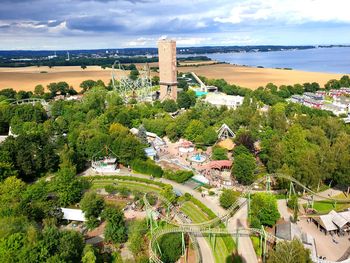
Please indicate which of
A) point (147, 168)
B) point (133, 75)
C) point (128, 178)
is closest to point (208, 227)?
point (147, 168)

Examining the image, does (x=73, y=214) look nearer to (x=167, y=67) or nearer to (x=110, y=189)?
(x=110, y=189)

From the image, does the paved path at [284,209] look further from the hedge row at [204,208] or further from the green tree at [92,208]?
the green tree at [92,208]

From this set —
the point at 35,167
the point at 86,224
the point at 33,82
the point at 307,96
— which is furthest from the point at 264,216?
the point at 33,82

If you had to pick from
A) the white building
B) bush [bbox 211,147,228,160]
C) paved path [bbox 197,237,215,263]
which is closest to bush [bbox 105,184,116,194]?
paved path [bbox 197,237,215,263]

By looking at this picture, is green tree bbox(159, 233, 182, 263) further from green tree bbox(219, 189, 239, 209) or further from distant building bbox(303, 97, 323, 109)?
distant building bbox(303, 97, 323, 109)

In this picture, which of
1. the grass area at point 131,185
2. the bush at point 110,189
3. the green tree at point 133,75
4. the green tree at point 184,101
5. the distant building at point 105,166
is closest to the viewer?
the bush at point 110,189

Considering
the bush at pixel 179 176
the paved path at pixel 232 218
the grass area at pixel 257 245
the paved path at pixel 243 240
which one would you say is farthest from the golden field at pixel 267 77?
the grass area at pixel 257 245
